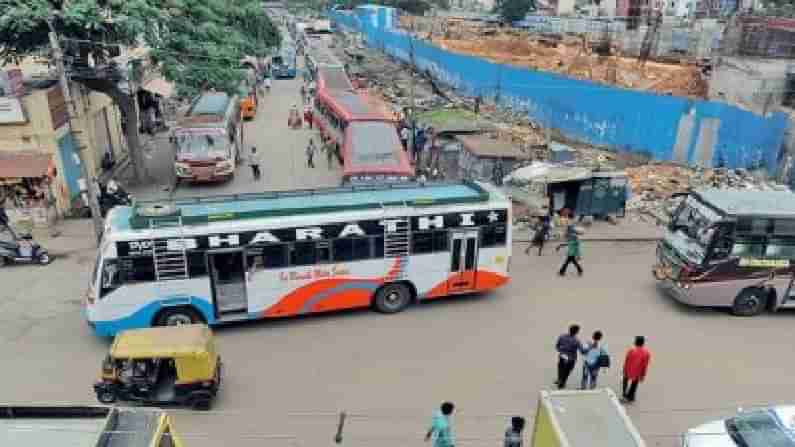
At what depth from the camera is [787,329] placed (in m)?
12.7

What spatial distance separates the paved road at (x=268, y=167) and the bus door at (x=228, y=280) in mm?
10835

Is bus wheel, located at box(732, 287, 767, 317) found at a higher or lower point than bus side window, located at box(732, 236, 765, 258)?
lower

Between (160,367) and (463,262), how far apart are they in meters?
6.25

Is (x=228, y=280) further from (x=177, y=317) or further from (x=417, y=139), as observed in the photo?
(x=417, y=139)

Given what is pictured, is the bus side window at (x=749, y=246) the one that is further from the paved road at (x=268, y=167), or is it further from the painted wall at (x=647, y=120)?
the paved road at (x=268, y=167)

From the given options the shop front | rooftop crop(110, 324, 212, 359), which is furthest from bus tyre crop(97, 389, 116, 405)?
the shop front

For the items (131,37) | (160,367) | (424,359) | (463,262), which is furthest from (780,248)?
(131,37)

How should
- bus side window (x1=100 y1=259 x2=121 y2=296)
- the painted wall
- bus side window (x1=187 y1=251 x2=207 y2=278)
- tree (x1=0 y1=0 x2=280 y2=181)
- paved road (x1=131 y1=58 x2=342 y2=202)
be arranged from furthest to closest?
paved road (x1=131 y1=58 x2=342 y2=202)
the painted wall
tree (x1=0 y1=0 x2=280 y2=181)
bus side window (x1=187 y1=251 x2=207 y2=278)
bus side window (x1=100 y1=259 x2=121 y2=296)

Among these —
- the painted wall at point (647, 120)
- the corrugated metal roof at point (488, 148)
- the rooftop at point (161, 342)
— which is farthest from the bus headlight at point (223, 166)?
the painted wall at point (647, 120)

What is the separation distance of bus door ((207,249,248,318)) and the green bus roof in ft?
2.32

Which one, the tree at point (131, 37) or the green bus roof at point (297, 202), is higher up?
the tree at point (131, 37)

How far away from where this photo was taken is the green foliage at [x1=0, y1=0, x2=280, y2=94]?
1692 cm

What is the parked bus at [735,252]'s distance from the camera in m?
12.1

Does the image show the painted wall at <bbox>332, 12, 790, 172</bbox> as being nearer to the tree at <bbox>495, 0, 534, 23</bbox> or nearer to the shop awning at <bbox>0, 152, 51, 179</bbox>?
the shop awning at <bbox>0, 152, 51, 179</bbox>
